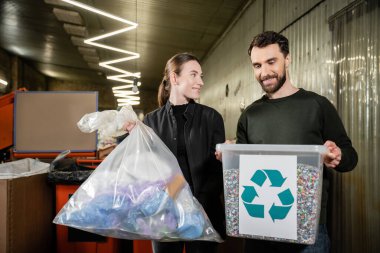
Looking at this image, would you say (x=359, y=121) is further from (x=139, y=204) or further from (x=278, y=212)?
(x=139, y=204)

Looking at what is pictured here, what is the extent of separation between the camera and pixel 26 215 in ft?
5.74

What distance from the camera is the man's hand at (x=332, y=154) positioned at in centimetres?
110

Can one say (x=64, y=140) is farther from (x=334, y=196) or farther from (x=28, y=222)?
(x=334, y=196)

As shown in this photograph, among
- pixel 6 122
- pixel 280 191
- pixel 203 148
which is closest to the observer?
pixel 280 191

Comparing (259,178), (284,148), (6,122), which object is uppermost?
(6,122)

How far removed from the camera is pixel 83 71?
12000 millimetres

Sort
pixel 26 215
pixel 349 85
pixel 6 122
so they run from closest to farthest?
1. pixel 26 215
2. pixel 349 85
3. pixel 6 122

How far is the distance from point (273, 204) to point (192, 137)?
0.61m

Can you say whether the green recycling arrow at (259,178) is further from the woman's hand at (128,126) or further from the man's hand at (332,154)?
the woman's hand at (128,126)

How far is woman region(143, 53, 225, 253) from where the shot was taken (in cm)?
152

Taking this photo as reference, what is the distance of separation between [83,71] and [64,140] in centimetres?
1037

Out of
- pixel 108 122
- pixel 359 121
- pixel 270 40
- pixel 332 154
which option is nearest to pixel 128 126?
pixel 108 122

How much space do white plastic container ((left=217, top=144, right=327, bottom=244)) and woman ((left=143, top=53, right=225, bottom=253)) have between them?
41cm

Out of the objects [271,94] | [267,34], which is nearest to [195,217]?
[271,94]
